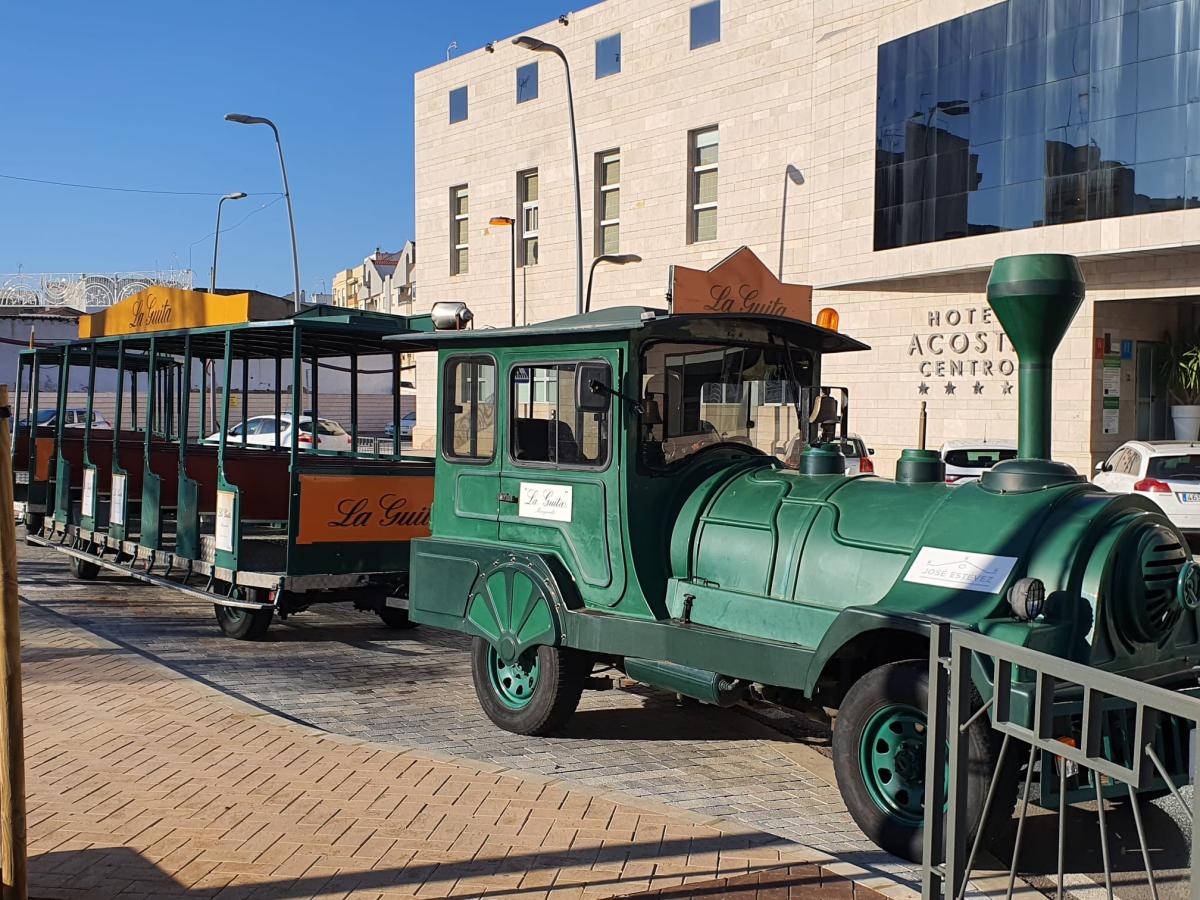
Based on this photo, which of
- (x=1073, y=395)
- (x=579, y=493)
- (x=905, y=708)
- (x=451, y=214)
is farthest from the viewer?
(x=451, y=214)

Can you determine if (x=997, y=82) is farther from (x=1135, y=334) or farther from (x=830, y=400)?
(x=830, y=400)

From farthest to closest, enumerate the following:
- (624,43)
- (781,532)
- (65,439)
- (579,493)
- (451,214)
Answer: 1. (451,214)
2. (624,43)
3. (65,439)
4. (579,493)
5. (781,532)

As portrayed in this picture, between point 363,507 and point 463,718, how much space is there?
2.56 m

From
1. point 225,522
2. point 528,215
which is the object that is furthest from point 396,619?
point 528,215

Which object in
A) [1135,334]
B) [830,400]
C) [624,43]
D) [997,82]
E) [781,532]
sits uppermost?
[624,43]

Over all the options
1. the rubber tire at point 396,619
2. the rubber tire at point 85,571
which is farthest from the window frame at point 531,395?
the rubber tire at point 85,571

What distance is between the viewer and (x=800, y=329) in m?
6.89

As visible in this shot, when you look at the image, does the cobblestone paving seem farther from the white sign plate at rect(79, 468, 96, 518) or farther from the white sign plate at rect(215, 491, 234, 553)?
the white sign plate at rect(79, 468, 96, 518)

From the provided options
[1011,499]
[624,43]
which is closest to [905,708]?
[1011,499]

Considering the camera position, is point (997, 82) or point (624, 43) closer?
point (997, 82)

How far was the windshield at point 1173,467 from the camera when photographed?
1563cm

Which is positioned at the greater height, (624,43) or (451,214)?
(624,43)

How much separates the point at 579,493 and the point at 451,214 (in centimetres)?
3148

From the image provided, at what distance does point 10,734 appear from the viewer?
150 inches
